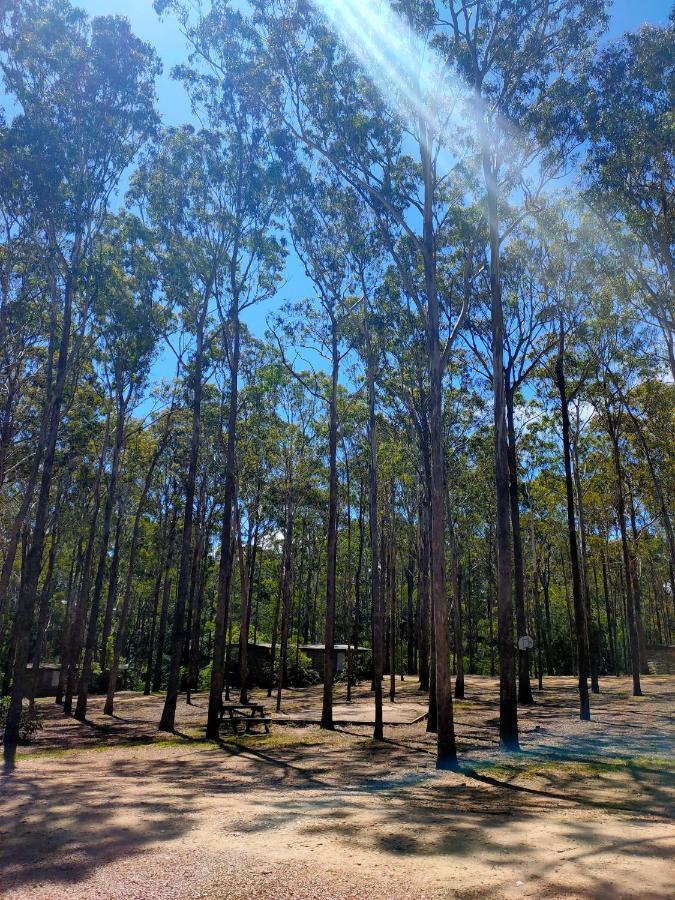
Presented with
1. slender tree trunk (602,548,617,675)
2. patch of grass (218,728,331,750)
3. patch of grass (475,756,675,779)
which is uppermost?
slender tree trunk (602,548,617,675)

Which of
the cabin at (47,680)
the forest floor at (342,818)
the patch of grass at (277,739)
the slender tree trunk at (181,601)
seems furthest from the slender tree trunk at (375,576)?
the cabin at (47,680)

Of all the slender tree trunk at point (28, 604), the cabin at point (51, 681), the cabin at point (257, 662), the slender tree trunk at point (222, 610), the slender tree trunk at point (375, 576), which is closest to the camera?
the slender tree trunk at point (28, 604)

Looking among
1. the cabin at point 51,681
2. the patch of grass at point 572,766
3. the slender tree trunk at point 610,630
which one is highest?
the slender tree trunk at point 610,630

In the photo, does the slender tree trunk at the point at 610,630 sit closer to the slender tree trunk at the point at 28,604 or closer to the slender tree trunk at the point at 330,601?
the slender tree trunk at the point at 330,601

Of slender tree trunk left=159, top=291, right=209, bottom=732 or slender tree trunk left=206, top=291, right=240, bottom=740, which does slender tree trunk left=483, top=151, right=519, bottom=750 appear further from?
slender tree trunk left=159, top=291, right=209, bottom=732

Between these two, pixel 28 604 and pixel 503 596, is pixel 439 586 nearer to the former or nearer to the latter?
pixel 503 596

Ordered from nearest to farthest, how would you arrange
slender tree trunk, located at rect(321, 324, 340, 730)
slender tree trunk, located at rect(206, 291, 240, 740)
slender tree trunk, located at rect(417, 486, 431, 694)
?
slender tree trunk, located at rect(206, 291, 240, 740), slender tree trunk, located at rect(321, 324, 340, 730), slender tree trunk, located at rect(417, 486, 431, 694)

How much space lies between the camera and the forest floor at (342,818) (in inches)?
178

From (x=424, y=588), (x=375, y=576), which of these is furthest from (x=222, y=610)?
(x=424, y=588)

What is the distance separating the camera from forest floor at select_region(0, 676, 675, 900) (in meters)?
4.52

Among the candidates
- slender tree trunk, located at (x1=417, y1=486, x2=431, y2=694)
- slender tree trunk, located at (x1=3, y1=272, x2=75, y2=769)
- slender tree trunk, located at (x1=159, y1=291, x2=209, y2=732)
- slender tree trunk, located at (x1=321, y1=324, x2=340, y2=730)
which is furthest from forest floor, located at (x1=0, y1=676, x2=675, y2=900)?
slender tree trunk, located at (x1=417, y1=486, x2=431, y2=694)

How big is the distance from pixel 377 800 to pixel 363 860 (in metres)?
3.02

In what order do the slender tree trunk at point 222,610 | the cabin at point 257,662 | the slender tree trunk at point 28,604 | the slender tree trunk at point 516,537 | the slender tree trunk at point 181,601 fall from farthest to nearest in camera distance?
the cabin at point 257,662 → the slender tree trunk at point 516,537 → the slender tree trunk at point 181,601 → the slender tree trunk at point 222,610 → the slender tree trunk at point 28,604

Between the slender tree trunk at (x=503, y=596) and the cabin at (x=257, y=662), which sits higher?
the slender tree trunk at (x=503, y=596)
